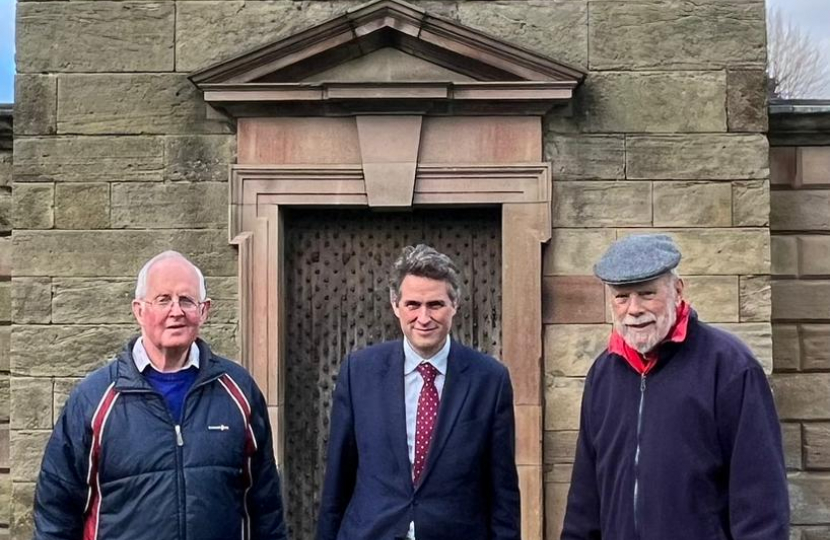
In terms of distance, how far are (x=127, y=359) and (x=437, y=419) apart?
1089 mm

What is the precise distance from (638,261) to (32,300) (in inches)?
171

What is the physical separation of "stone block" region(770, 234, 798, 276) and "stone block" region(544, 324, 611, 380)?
1626mm

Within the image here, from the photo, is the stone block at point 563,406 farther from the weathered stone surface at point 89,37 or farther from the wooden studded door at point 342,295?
the weathered stone surface at point 89,37

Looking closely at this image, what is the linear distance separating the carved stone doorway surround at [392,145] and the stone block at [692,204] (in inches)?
27.9

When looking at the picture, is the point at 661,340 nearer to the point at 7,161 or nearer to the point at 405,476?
the point at 405,476

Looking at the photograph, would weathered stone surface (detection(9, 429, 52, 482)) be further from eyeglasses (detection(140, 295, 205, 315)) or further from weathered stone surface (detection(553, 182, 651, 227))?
weathered stone surface (detection(553, 182, 651, 227))

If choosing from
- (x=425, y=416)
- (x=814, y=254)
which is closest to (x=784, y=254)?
(x=814, y=254)

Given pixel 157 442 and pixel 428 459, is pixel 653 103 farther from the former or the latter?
pixel 157 442

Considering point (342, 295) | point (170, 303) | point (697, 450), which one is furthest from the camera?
point (342, 295)

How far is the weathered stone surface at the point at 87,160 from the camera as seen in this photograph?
20.3 ft

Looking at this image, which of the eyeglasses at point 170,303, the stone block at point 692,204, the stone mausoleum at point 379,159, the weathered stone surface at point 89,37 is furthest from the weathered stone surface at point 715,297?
the eyeglasses at point 170,303

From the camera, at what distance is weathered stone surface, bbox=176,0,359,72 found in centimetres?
626

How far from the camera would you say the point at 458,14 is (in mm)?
6270

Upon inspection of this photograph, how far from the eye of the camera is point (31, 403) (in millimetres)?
6129
